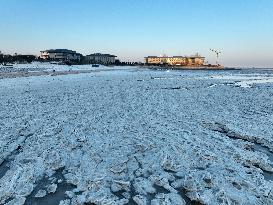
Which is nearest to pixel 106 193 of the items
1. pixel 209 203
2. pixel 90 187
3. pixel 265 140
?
pixel 90 187

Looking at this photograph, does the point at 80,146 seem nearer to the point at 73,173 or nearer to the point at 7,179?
the point at 73,173

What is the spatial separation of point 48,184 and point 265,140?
6.50m

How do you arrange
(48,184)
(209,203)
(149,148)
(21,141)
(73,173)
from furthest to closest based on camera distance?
(21,141), (149,148), (73,173), (48,184), (209,203)

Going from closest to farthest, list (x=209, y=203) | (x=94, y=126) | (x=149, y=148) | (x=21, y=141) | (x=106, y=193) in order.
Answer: (x=209, y=203)
(x=106, y=193)
(x=149, y=148)
(x=21, y=141)
(x=94, y=126)

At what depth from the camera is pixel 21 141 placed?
10242mm

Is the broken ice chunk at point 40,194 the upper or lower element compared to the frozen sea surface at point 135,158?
lower

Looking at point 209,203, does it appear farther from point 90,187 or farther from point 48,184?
point 48,184

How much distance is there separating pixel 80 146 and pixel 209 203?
455 cm

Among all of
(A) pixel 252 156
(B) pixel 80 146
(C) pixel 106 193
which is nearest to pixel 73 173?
(C) pixel 106 193

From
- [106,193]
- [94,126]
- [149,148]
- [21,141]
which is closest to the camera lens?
[106,193]

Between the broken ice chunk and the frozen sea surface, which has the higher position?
the frozen sea surface

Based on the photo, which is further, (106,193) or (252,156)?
(252,156)

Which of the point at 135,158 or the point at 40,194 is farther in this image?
the point at 135,158

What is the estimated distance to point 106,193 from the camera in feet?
21.4
